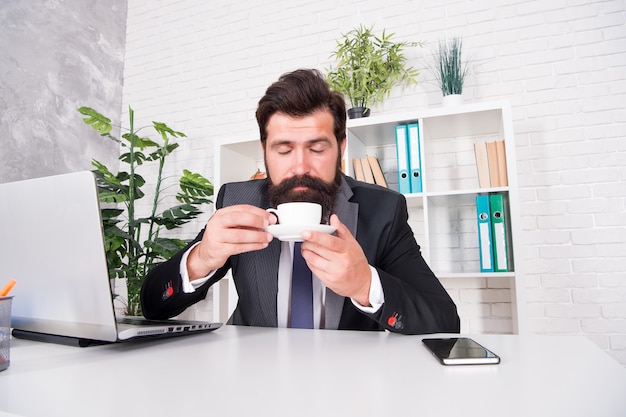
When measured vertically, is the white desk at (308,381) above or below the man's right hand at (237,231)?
below

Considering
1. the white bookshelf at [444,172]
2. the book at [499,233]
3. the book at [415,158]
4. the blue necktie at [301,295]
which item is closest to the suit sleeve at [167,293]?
the blue necktie at [301,295]

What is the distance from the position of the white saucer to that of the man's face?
21.2 inches

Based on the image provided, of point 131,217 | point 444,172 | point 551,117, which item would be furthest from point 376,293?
point 131,217

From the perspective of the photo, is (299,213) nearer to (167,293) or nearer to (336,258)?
(336,258)

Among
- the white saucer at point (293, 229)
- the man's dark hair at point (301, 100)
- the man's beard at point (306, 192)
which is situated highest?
the man's dark hair at point (301, 100)

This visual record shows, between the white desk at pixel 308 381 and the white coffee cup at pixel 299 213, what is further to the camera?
the white coffee cup at pixel 299 213

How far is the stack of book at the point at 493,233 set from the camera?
6.66ft

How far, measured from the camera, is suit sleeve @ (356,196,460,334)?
95 cm

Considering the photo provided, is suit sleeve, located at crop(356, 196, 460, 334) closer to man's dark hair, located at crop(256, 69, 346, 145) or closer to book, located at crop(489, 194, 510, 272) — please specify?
man's dark hair, located at crop(256, 69, 346, 145)

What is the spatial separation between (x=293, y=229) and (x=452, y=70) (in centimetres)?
188

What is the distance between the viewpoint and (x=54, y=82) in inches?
111

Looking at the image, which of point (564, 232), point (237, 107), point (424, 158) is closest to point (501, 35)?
point (424, 158)

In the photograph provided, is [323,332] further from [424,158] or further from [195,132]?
[195,132]

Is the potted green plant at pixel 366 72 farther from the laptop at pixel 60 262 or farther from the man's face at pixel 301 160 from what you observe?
the laptop at pixel 60 262
